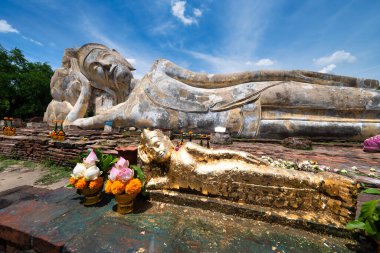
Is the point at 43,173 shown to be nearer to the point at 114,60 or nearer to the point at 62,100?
the point at 114,60

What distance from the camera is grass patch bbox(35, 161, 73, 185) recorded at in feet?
11.5

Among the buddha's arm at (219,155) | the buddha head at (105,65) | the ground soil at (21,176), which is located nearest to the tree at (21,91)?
the buddha head at (105,65)

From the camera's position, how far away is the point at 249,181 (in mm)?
1498

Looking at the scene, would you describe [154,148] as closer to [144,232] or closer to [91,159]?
[91,159]

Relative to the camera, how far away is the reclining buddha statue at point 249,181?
4.29 ft

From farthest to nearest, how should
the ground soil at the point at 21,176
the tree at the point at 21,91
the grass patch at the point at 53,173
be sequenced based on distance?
1. the tree at the point at 21,91
2. the grass patch at the point at 53,173
3. the ground soil at the point at 21,176

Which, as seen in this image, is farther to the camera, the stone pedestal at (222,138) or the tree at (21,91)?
the tree at (21,91)

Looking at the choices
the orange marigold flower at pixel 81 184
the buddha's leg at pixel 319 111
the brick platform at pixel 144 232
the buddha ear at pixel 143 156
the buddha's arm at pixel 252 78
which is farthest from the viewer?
the buddha's arm at pixel 252 78

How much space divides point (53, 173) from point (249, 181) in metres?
4.06

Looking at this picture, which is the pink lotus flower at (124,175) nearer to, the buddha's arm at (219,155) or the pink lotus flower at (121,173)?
the pink lotus flower at (121,173)

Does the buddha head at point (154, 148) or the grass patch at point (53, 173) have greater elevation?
the buddha head at point (154, 148)

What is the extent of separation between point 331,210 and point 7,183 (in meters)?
4.90

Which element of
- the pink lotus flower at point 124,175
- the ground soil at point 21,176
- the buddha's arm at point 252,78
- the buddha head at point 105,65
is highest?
the buddha head at point 105,65

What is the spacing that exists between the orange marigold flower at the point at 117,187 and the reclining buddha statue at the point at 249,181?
0.34 meters
